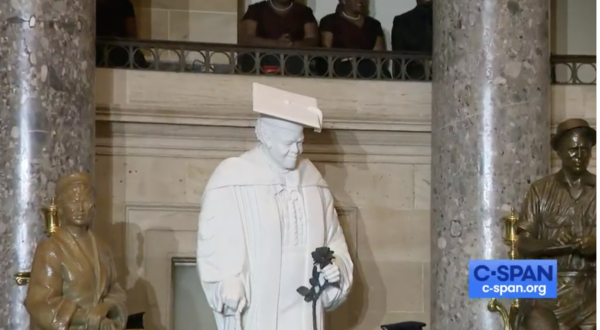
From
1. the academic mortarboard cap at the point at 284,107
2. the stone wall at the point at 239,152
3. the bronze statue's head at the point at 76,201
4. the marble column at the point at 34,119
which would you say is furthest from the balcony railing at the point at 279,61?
the bronze statue's head at the point at 76,201

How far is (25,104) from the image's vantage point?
701 centimetres

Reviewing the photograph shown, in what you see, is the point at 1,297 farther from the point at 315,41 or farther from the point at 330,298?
the point at 315,41

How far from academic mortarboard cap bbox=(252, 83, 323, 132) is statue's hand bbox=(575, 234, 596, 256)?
1.44 metres

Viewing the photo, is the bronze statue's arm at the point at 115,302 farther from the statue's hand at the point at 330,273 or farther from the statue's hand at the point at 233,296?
the statue's hand at the point at 330,273

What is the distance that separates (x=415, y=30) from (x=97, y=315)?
3.49 meters

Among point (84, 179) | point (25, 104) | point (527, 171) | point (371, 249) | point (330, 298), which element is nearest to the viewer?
point (84, 179)

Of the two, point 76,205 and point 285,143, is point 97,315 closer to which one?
point 76,205

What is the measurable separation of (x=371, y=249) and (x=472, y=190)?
0.93 metres

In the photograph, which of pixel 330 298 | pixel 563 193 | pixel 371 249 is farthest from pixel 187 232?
pixel 563 193

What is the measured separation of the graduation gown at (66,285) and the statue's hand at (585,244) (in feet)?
7.41

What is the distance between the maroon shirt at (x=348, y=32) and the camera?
863 cm

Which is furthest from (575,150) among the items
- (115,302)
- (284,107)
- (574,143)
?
(115,302)

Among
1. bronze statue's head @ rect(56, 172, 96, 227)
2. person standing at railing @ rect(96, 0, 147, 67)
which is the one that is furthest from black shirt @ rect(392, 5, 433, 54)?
bronze statue's head @ rect(56, 172, 96, 227)

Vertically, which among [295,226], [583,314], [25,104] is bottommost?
[583,314]
